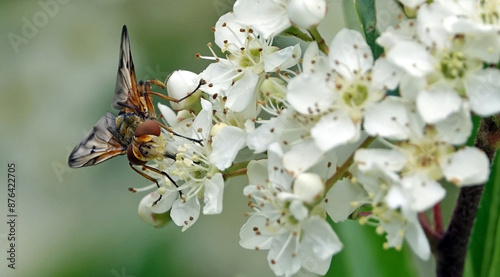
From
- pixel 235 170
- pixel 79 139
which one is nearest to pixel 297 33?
pixel 235 170

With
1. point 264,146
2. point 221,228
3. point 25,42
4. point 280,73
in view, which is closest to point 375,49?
point 280,73

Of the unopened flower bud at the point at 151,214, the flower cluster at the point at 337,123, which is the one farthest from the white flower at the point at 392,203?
the unopened flower bud at the point at 151,214

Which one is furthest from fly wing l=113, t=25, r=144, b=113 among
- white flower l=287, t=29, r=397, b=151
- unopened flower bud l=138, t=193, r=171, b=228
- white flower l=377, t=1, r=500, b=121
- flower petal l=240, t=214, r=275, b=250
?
white flower l=377, t=1, r=500, b=121

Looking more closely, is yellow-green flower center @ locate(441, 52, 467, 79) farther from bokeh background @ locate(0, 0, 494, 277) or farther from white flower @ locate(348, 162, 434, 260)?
bokeh background @ locate(0, 0, 494, 277)

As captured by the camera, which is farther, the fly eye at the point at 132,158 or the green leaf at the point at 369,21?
the fly eye at the point at 132,158

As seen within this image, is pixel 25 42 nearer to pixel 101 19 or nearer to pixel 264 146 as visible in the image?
pixel 101 19

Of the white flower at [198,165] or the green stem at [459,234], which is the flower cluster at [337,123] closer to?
the white flower at [198,165]
